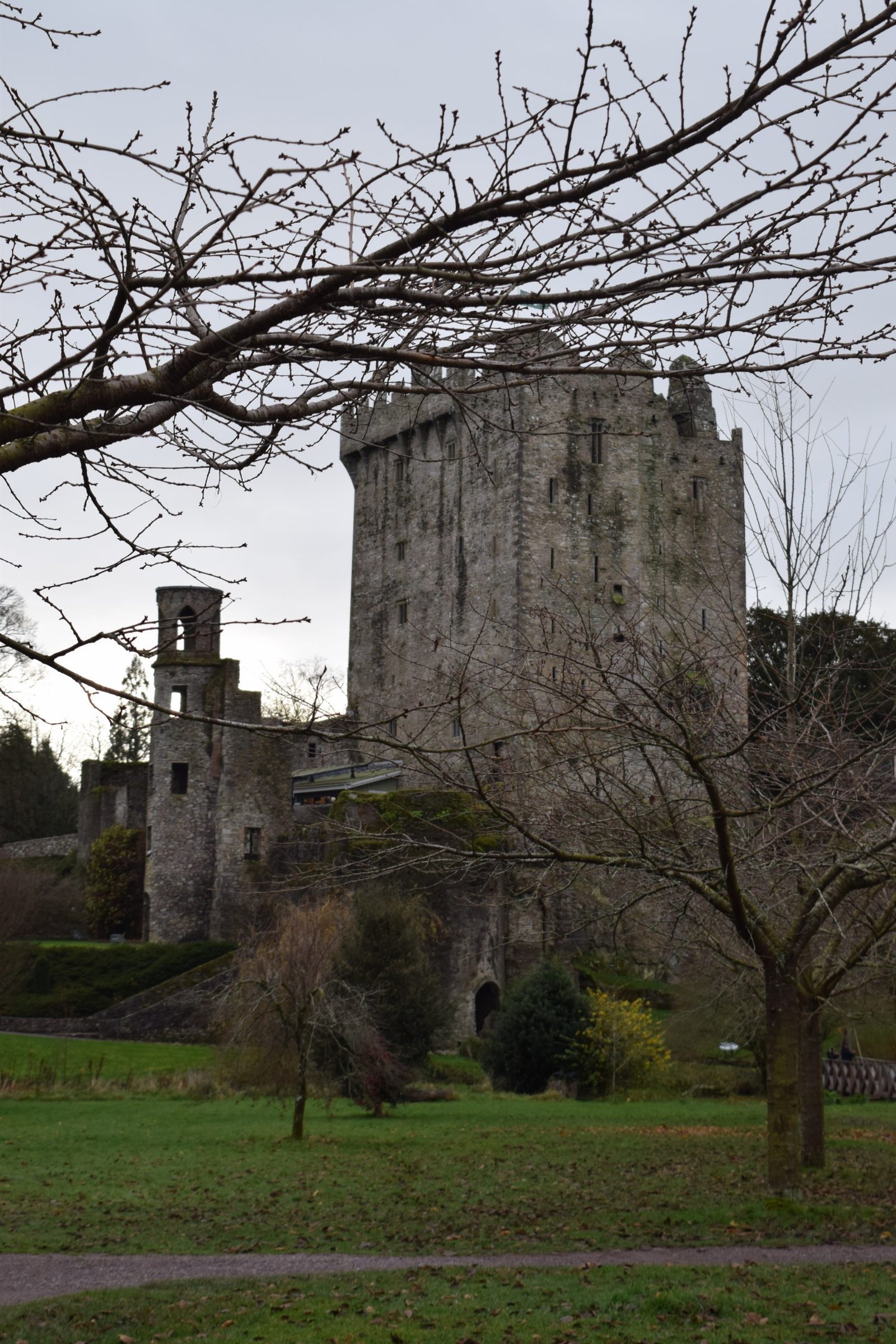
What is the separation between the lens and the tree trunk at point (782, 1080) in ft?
37.6

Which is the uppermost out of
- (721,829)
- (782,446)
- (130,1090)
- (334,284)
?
(782,446)

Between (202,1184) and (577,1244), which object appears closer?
(577,1244)

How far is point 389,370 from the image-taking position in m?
5.56

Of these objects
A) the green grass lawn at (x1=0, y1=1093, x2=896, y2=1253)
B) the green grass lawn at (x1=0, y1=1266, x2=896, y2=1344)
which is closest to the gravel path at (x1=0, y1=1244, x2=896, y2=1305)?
the green grass lawn at (x1=0, y1=1093, x2=896, y2=1253)

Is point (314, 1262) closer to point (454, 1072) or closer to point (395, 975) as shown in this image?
point (395, 975)

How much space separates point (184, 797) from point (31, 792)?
61.5ft

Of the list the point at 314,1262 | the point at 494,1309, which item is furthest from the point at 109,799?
the point at 494,1309

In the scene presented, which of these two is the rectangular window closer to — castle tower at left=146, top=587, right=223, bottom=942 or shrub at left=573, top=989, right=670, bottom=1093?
castle tower at left=146, top=587, right=223, bottom=942

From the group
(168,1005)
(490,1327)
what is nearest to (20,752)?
(168,1005)

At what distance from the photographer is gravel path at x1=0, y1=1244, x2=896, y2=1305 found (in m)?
9.08

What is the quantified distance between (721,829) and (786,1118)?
Result: 379 cm

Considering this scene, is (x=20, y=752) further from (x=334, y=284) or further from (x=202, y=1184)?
(x=334, y=284)

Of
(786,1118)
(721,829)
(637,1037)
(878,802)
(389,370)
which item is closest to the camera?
(389,370)

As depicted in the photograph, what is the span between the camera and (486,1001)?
37.5m
